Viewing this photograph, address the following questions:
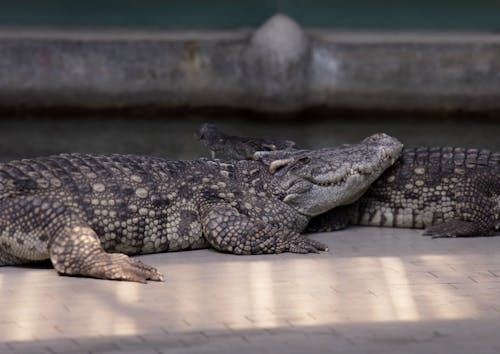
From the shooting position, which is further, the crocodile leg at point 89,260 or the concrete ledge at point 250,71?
the concrete ledge at point 250,71

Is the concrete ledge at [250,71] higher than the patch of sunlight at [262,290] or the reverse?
higher

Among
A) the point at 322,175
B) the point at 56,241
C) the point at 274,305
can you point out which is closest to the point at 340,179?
the point at 322,175

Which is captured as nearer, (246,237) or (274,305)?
(274,305)

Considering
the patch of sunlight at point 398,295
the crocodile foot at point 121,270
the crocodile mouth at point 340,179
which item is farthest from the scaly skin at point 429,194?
the crocodile foot at point 121,270

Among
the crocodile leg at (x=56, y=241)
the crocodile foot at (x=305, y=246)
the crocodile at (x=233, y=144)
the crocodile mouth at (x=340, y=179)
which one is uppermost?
the crocodile at (x=233, y=144)

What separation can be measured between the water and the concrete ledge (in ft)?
0.44

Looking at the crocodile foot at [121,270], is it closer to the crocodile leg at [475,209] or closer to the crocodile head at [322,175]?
the crocodile head at [322,175]

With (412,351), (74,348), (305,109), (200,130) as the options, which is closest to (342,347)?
(412,351)

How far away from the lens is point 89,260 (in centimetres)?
487

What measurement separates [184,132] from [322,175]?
173cm

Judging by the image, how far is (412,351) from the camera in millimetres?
3943

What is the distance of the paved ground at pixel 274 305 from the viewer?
4.04 meters

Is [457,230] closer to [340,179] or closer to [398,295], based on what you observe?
[340,179]

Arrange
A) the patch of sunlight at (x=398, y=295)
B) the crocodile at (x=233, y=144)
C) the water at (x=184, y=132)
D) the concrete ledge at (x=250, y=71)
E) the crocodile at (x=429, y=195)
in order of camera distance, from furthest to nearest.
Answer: the water at (x=184, y=132) → the concrete ledge at (x=250, y=71) → the crocodile at (x=233, y=144) → the crocodile at (x=429, y=195) → the patch of sunlight at (x=398, y=295)
